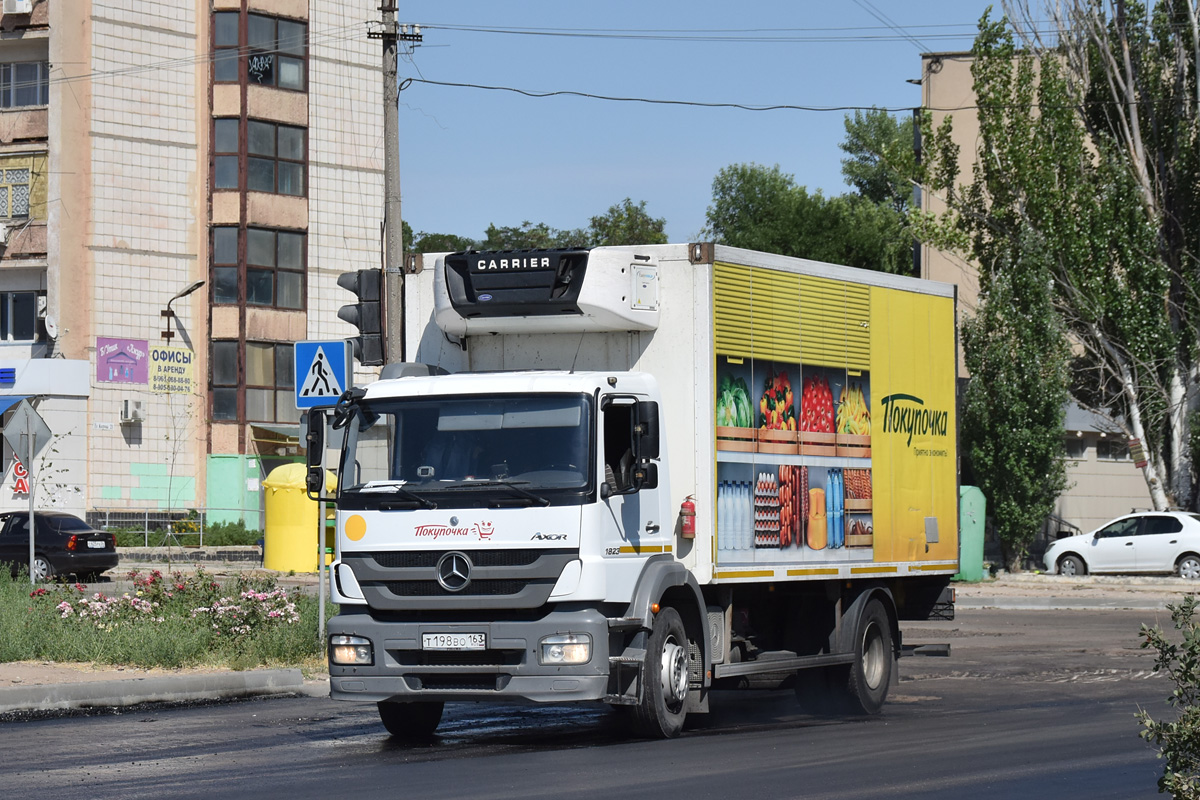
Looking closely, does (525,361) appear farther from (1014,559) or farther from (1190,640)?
(1014,559)

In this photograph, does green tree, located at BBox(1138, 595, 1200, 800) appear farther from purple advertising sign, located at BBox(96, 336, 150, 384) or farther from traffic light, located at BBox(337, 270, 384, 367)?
purple advertising sign, located at BBox(96, 336, 150, 384)

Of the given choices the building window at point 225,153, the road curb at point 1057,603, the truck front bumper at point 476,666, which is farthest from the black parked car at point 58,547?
the truck front bumper at point 476,666

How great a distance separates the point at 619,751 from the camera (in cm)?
1095

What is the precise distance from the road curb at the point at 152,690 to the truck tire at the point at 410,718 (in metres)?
3.25

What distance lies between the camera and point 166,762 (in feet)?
34.6

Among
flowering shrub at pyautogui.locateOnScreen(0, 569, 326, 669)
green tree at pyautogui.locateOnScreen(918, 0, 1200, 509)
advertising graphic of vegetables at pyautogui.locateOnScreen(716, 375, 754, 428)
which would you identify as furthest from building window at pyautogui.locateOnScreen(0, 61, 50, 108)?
advertising graphic of vegetables at pyautogui.locateOnScreen(716, 375, 754, 428)

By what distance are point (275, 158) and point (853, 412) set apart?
36703mm

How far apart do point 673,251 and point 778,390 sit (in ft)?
4.76

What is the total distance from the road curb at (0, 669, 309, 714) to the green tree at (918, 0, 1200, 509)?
1023 inches

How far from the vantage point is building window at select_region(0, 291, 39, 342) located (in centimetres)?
4609

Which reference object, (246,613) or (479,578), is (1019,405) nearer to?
(246,613)

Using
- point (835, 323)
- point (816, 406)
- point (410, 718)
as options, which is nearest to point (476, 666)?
point (410, 718)

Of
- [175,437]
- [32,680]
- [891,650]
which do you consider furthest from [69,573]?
[891,650]

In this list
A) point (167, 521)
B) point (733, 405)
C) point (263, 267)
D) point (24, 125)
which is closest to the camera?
point (733, 405)
